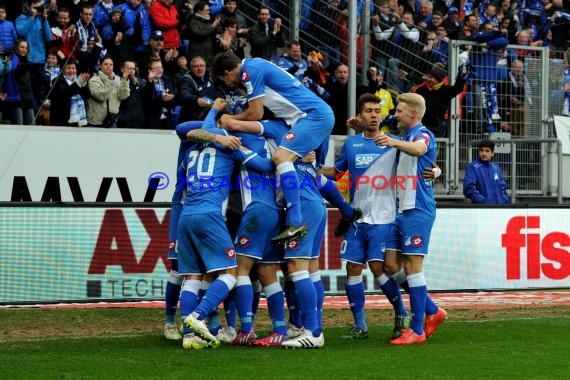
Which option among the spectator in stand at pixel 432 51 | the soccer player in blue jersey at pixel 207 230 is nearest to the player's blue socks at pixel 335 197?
the soccer player in blue jersey at pixel 207 230

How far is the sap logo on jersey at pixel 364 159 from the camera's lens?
1119 cm

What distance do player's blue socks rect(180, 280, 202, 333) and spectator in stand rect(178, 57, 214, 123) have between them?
819 cm

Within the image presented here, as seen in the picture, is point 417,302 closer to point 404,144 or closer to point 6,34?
point 404,144

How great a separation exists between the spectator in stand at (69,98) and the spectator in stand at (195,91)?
1636mm

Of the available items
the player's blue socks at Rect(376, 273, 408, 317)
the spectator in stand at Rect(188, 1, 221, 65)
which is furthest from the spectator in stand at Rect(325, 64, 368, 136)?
the player's blue socks at Rect(376, 273, 408, 317)

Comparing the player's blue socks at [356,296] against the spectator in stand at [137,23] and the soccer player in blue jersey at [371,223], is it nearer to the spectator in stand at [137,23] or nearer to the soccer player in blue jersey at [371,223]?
the soccer player in blue jersey at [371,223]

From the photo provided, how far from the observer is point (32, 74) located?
17297 millimetres

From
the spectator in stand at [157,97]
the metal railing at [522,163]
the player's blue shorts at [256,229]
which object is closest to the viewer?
the player's blue shorts at [256,229]

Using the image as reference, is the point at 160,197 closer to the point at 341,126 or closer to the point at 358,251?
the point at 341,126

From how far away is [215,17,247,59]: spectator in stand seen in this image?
61.9ft

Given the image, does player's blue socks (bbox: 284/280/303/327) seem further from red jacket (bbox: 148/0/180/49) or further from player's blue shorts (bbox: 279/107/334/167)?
red jacket (bbox: 148/0/180/49)

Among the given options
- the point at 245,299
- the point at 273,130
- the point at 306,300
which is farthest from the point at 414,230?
the point at 245,299

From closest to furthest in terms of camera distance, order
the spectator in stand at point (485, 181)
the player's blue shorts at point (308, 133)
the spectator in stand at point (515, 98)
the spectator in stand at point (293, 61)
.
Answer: the player's blue shorts at point (308, 133)
the spectator in stand at point (485, 181)
the spectator in stand at point (293, 61)
the spectator in stand at point (515, 98)

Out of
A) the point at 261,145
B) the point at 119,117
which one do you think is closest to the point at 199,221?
the point at 261,145
